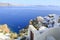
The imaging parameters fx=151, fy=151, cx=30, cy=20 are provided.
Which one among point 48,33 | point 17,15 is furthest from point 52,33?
point 17,15

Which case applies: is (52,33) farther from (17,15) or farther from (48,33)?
(17,15)

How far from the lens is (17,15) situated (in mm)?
3186

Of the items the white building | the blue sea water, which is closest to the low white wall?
the white building

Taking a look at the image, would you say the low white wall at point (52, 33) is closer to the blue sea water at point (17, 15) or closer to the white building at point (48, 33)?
the white building at point (48, 33)

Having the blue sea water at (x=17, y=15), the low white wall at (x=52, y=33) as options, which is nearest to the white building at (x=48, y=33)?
the low white wall at (x=52, y=33)

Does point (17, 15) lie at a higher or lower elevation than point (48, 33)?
higher

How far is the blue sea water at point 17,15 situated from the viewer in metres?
3.13

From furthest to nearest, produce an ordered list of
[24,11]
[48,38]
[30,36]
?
[24,11] < [30,36] < [48,38]

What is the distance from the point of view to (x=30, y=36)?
9.46 feet

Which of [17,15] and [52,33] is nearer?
[52,33]

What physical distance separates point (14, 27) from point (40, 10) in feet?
2.14

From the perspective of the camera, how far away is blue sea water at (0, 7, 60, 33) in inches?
123
